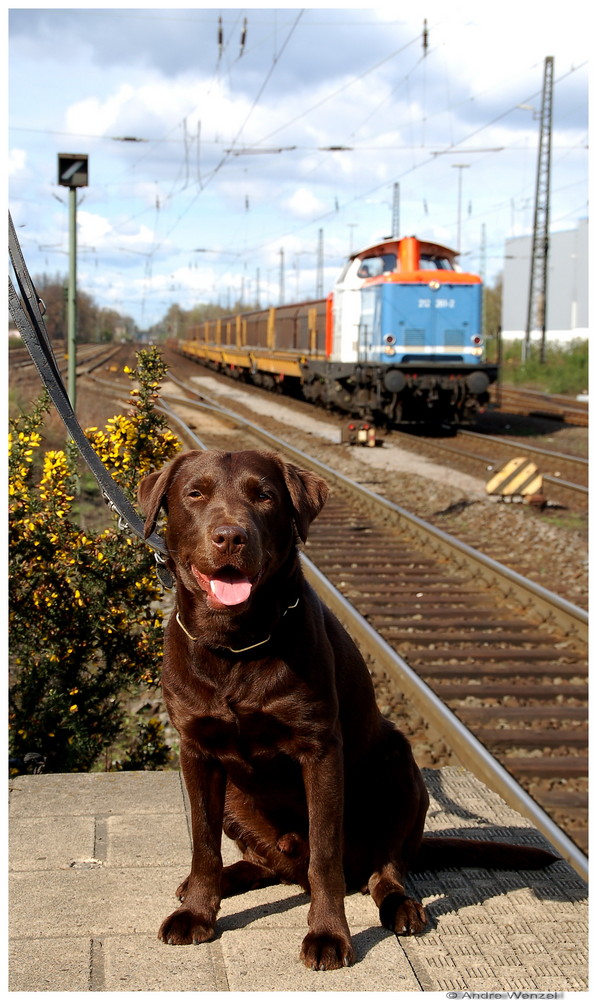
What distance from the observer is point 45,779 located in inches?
158

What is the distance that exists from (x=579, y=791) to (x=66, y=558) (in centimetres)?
274

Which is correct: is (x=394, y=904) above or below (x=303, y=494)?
below

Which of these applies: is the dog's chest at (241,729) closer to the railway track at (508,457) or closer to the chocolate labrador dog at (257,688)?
the chocolate labrador dog at (257,688)

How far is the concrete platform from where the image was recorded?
260 cm

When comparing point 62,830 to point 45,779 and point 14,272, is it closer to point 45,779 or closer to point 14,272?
point 45,779

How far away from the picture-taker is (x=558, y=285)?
70938 millimetres

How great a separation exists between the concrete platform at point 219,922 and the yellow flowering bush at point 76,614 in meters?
0.68

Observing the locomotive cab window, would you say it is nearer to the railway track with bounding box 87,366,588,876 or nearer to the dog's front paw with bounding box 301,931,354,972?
the railway track with bounding box 87,366,588,876

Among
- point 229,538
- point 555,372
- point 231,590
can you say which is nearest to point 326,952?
point 231,590

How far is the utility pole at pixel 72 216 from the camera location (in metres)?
9.16

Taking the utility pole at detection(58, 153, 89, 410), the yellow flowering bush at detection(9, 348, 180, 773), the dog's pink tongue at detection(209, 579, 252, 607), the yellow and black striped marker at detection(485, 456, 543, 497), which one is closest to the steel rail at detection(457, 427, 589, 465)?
the yellow and black striped marker at detection(485, 456, 543, 497)

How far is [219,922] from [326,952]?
1.34ft

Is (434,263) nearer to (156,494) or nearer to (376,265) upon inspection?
(376,265)

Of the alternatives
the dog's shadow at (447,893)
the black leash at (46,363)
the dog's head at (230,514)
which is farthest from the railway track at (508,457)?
the dog's head at (230,514)
